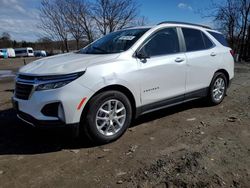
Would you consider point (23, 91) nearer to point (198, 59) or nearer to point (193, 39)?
point (198, 59)

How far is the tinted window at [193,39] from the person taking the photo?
16.4 feet

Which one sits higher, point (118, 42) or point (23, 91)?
point (118, 42)

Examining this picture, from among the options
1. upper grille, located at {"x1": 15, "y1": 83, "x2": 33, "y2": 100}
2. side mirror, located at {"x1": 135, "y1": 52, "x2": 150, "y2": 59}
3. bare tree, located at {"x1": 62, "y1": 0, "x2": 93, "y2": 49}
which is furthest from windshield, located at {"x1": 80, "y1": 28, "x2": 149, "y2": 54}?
bare tree, located at {"x1": 62, "y1": 0, "x2": 93, "y2": 49}

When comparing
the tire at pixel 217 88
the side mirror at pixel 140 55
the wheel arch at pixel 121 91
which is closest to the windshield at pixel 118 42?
the side mirror at pixel 140 55

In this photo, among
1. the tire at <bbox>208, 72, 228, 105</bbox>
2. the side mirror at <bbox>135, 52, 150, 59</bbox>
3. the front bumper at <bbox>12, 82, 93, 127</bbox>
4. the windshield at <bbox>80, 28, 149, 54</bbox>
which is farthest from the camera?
the tire at <bbox>208, 72, 228, 105</bbox>

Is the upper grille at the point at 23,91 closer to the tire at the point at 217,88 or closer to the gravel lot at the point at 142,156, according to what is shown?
the gravel lot at the point at 142,156

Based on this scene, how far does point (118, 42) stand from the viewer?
14.7ft

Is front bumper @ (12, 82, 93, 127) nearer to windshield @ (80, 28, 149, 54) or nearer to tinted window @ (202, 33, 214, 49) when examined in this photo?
windshield @ (80, 28, 149, 54)

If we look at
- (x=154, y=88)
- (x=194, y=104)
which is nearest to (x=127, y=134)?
(x=154, y=88)

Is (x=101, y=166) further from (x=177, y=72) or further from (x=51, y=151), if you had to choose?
(x=177, y=72)

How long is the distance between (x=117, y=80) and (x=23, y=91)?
1306mm

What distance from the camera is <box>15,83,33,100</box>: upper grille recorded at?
3529mm

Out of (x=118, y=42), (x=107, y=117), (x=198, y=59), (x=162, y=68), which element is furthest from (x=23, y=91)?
(x=198, y=59)

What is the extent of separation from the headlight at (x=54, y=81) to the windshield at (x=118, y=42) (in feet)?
3.45
